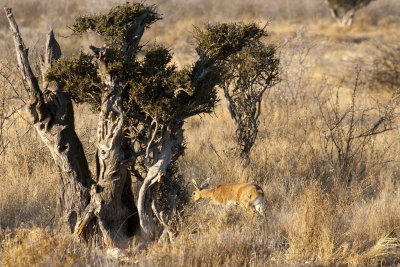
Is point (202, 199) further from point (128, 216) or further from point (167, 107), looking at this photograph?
point (167, 107)

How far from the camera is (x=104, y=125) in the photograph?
4969 millimetres

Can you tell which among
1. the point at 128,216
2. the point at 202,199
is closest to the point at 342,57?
the point at 202,199

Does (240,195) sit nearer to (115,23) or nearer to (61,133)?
(61,133)

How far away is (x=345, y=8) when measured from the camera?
38.2 meters

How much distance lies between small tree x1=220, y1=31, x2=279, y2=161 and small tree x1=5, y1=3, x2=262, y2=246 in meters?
2.04

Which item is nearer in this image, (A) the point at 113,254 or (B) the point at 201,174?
(A) the point at 113,254

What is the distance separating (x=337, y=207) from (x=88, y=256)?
3024mm

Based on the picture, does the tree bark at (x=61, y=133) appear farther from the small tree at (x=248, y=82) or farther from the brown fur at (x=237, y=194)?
the small tree at (x=248, y=82)

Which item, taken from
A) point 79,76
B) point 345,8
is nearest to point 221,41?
point 79,76

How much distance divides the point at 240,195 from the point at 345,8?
36.1 metres

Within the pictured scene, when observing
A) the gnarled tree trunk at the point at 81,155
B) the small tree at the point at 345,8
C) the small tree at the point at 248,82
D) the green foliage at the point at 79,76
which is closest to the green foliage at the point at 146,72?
the green foliage at the point at 79,76

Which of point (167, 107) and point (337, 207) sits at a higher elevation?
point (167, 107)

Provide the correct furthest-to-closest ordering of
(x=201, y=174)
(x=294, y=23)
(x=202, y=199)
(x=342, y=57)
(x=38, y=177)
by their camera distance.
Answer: (x=294, y=23) < (x=342, y=57) < (x=201, y=174) < (x=38, y=177) < (x=202, y=199)

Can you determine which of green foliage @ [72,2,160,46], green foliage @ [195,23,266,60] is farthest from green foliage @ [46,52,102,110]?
green foliage @ [195,23,266,60]
